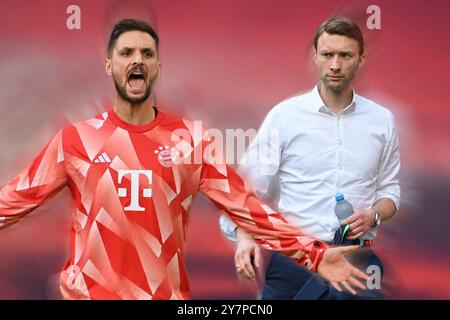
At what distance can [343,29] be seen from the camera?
4.25 meters

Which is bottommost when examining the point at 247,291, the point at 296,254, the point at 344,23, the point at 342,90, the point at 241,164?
the point at 247,291

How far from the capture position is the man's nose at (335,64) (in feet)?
13.9

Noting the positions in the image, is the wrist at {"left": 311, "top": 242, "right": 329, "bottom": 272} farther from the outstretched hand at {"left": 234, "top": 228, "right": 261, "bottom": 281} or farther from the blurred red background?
the blurred red background

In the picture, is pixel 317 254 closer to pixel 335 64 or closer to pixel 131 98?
pixel 335 64

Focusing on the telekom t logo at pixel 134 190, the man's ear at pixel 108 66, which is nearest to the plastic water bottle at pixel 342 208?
the telekom t logo at pixel 134 190

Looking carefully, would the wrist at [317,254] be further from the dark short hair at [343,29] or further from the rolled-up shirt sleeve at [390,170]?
the dark short hair at [343,29]

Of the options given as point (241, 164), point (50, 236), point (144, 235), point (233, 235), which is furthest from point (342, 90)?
point (50, 236)

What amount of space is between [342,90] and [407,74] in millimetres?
332

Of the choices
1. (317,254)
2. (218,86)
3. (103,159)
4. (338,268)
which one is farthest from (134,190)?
(338,268)

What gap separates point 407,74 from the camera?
4320mm

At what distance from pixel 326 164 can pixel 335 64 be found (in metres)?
0.46

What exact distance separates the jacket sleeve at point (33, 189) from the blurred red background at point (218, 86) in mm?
238

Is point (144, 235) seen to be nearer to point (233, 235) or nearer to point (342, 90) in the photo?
point (233, 235)

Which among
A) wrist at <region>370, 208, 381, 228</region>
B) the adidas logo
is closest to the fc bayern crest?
the adidas logo
